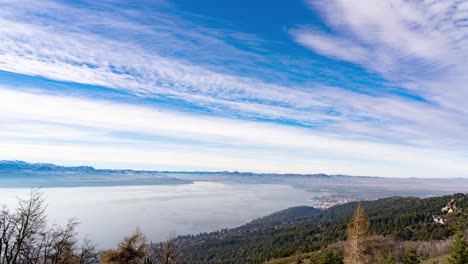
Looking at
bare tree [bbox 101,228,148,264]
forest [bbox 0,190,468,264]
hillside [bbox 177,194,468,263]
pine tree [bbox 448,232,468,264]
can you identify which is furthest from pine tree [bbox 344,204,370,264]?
hillside [bbox 177,194,468,263]

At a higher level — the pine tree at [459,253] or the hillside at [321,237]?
the pine tree at [459,253]

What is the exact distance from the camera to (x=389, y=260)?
109 feet

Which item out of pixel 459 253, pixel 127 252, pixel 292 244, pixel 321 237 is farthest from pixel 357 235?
pixel 321 237

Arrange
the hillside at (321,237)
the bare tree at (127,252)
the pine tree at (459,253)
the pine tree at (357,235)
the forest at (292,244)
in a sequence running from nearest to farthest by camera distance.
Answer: the forest at (292,244)
the bare tree at (127,252)
the pine tree at (459,253)
the pine tree at (357,235)
the hillside at (321,237)

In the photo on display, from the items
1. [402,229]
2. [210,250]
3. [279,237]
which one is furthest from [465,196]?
[210,250]

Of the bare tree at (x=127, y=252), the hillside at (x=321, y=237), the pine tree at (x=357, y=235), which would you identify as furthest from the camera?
the hillside at (x=321, y=237)

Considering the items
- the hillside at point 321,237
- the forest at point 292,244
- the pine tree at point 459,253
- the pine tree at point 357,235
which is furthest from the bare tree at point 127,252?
the hillside at point 321,237

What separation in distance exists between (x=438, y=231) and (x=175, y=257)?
4693 inches

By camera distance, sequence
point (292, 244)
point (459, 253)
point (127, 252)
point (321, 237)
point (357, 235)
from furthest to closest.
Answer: point (321, 237) < point (292, 244) < point (357, 235) < point (459, 253) < point (127, 252)

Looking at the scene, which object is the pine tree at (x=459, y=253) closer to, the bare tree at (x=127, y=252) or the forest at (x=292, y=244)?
the forest at (x=292, y=244)

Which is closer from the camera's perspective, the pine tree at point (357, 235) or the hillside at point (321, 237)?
the pine tree at point (357, 235)

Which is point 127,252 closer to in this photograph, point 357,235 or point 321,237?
point 357,235

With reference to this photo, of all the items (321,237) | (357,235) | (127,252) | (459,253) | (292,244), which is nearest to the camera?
(127,252)

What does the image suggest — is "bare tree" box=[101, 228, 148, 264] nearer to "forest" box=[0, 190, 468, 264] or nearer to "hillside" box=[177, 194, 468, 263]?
"forest" box=[0, 190, 468, 264]
